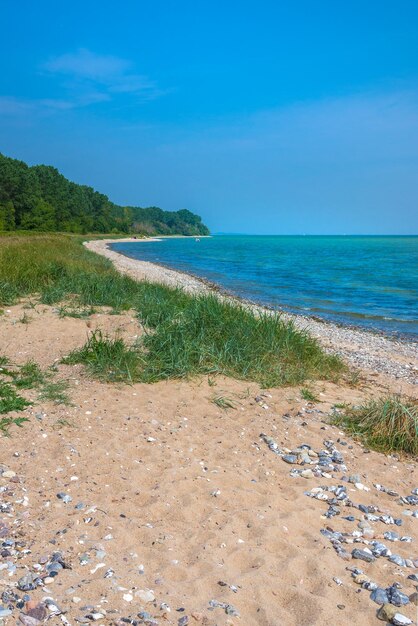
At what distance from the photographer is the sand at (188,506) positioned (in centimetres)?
340

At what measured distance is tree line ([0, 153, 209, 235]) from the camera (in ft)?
244

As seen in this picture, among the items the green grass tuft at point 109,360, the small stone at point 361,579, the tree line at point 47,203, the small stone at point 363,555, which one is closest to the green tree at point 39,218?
the tree line at point 47,203

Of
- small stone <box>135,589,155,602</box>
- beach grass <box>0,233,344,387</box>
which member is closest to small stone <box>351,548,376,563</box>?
small stone <box>135,589,155,602</box>

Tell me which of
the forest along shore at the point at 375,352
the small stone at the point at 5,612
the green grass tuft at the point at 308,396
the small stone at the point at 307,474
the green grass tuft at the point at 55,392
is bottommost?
the forest along shore at the point at 375,352

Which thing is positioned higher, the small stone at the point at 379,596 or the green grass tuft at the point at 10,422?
the green grass tuft at the point at 10,422

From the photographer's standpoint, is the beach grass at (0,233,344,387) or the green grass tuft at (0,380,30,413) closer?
the green grass tuft at (0,380,30,413)

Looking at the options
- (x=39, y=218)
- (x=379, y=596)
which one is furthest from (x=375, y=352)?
(x=39, y=218)

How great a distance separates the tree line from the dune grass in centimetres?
6399

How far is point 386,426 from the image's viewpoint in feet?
21.2

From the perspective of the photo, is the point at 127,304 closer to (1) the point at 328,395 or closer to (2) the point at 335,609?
(1) the point at 328,395

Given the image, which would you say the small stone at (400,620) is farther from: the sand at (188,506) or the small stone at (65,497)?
the small stone at (65,497)

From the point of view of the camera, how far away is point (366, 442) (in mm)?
6395

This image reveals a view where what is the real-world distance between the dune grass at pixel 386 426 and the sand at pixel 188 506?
0.23 metres

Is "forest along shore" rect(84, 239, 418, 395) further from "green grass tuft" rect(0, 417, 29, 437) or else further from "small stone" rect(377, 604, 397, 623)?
"green grass tuft" rect(0, 417, 29, 437)
